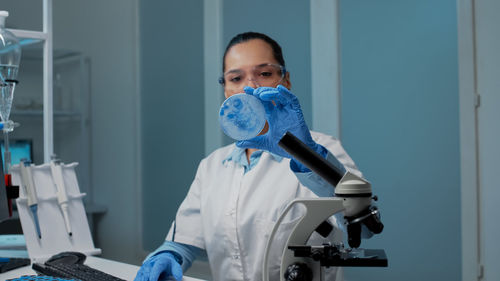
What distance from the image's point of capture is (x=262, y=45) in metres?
1.46

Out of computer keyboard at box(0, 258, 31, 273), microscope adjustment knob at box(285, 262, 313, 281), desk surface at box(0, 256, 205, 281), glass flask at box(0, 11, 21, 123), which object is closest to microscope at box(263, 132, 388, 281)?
microscope adjustment knob at box(285, 262, 313, 281)

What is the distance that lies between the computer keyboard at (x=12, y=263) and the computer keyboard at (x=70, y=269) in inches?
3.6

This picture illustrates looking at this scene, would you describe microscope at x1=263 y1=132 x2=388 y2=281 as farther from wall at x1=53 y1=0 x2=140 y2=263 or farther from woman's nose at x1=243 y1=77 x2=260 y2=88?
wall at x1=53 y1=0 x2=140 y2=263

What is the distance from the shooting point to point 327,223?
2.81 ft

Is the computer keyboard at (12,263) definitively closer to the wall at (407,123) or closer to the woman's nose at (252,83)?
the woman's nose at (252,83)

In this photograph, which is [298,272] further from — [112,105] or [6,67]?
[112,105]

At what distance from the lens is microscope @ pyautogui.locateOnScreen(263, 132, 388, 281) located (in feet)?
2.60

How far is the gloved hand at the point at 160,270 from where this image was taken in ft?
4.01

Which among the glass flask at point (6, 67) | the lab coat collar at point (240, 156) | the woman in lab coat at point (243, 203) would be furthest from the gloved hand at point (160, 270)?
the glass flask at point (6, 67)

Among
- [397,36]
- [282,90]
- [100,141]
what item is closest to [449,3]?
[397,36]

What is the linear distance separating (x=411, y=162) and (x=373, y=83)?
1.43 feet

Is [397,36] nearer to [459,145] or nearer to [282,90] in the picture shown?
[459,145]

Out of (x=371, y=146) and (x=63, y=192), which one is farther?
(x=371, y=146)

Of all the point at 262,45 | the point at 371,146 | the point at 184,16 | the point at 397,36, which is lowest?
the point at 371,146
